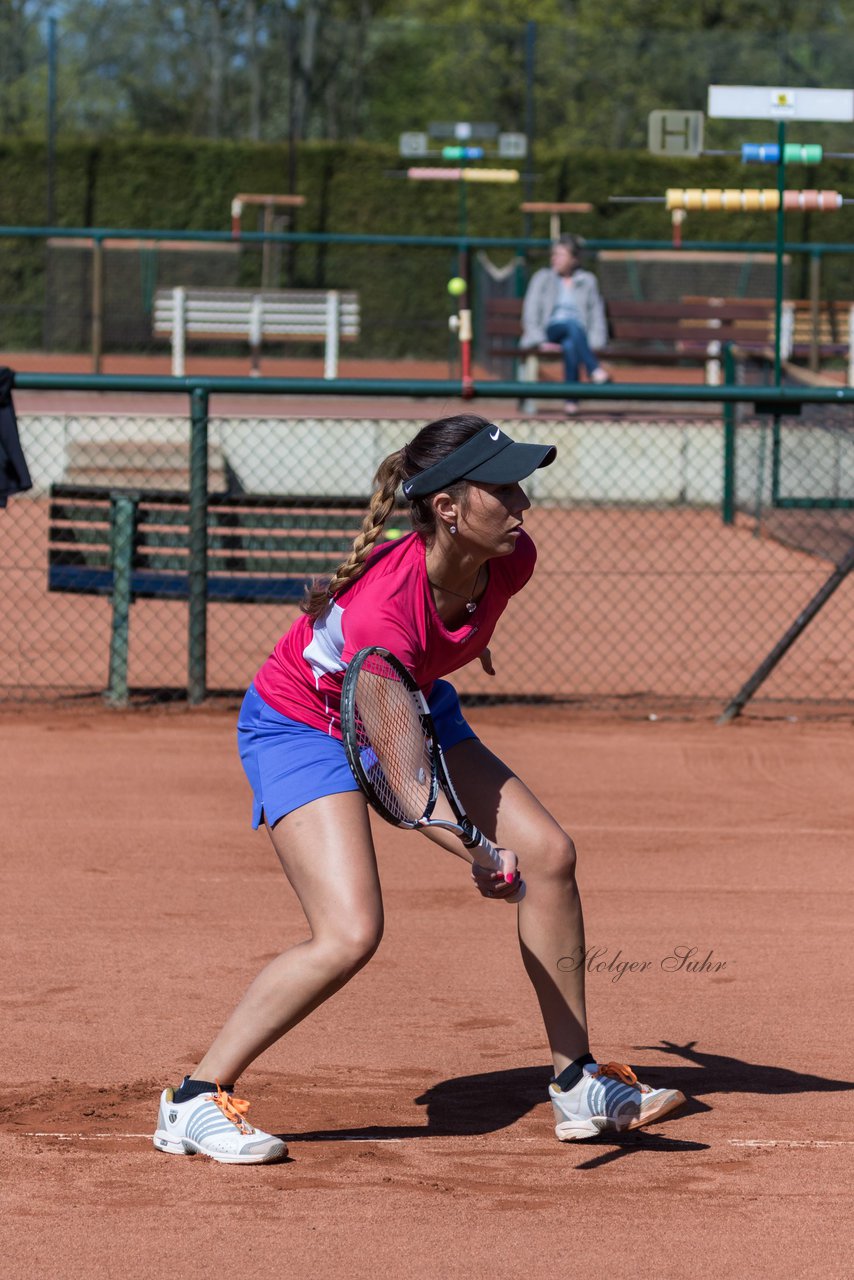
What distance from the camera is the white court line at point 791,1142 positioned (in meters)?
3.98

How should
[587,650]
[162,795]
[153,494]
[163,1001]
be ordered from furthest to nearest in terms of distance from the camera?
1. [587,650]
2. [153,494]
3. [162,795]
4. [163,1001]

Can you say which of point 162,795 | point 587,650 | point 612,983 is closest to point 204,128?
point 587,650

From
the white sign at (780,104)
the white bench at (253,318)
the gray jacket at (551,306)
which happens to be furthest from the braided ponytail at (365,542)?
the white bench at (253,318)

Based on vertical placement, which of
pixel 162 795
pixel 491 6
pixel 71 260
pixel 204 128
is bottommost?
pixel 162 795

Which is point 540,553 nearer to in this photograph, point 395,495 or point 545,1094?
point 545,1094

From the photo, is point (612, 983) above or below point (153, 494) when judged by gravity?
below

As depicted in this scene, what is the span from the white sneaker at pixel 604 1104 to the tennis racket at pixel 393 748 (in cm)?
59

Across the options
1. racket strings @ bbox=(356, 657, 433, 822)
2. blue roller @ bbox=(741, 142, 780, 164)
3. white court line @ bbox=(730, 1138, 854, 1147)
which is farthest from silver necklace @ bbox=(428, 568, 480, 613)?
blue roller @ bbox=(741, 142, 780, 164)

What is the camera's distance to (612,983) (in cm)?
510

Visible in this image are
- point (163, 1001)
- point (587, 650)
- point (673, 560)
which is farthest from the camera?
point (673, 560)

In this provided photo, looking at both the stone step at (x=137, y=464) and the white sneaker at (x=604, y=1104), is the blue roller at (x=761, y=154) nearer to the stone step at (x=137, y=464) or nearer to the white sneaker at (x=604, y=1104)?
the stone step at (x=137, y=464)

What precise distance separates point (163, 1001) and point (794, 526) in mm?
8335

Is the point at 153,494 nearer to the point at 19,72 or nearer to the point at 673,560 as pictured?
the point at 673,560

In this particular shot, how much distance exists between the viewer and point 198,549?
8344 mm
